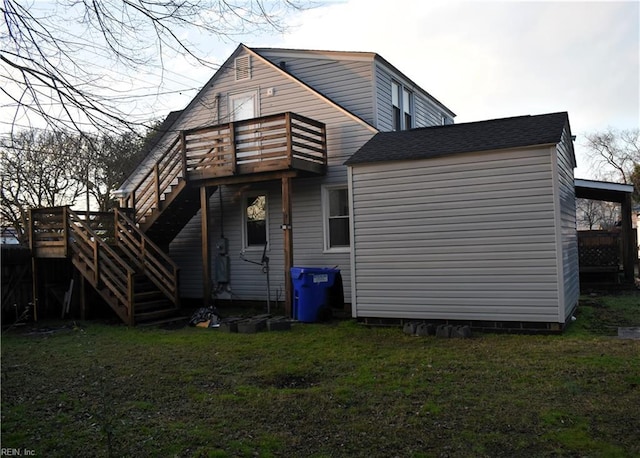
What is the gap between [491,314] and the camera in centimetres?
893

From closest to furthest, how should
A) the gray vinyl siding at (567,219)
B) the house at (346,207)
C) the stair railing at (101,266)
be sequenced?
the house at (346,207), the gray vinyl siding at (567,219), the stair railing at (101,266)

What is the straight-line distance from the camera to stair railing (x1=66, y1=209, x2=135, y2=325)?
1102 cm

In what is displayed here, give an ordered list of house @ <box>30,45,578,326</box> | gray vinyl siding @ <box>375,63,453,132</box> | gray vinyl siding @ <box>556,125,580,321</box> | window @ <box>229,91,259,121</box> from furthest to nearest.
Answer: window @ <box>229,91,259,121</box>
gray vinyl siding @ <box>375,63,453,132</box>
gray vinyl siding @ <box>556,125,580,321</box>
house @ <box>30,45,578,326</box>

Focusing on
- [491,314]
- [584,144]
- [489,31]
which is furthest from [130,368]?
[584,144]

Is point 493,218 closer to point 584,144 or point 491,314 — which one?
point 491,314

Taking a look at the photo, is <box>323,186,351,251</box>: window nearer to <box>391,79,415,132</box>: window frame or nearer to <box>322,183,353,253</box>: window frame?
<box>322,183,353,253</box>: window frame

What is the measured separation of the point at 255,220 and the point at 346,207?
2.55m

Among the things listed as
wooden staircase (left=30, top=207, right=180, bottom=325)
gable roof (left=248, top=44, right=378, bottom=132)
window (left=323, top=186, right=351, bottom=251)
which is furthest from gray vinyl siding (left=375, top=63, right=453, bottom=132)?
wooden staircase (left=30, top=207, right=180, bottom=325)

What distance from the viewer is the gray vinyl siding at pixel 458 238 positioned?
8594mm

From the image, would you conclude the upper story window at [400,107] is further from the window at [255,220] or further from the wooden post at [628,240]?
the wooden post at [628,240]

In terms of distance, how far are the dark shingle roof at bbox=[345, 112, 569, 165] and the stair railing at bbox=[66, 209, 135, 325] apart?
17.5 feet

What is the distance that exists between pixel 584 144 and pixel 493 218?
43251 millimetres

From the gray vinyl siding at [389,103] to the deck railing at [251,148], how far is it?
1.83 metres

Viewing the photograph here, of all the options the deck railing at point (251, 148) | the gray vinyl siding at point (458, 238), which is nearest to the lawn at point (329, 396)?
the gray vinyl siding at point (458, 238)
